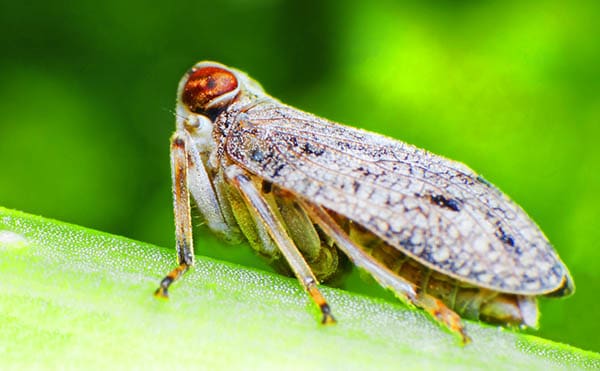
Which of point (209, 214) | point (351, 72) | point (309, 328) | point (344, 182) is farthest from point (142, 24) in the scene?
point (309, 328)

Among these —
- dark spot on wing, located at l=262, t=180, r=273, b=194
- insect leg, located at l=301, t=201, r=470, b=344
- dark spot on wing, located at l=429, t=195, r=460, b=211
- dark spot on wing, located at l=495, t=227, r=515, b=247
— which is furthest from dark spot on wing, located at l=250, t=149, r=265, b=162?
dark spot on wing, located at l=495, t=227, r=515, b=247

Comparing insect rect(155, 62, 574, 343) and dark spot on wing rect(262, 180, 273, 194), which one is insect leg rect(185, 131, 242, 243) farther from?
dark spot on wing rect(262, 180, 273, 194)

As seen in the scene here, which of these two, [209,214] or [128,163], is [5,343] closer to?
[209,214]

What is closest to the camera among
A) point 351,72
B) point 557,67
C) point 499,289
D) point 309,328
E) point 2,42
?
point 309,328

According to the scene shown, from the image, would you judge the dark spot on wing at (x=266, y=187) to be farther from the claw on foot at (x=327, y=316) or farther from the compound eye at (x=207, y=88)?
the claw on foot at (x=327, y=316)

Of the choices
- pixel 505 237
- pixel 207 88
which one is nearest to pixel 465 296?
pixel 505 237

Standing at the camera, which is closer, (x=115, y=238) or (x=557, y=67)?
(x=115, y=238)

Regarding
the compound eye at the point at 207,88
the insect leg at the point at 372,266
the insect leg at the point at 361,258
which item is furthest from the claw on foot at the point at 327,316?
the compound eye at the point at 207,88
